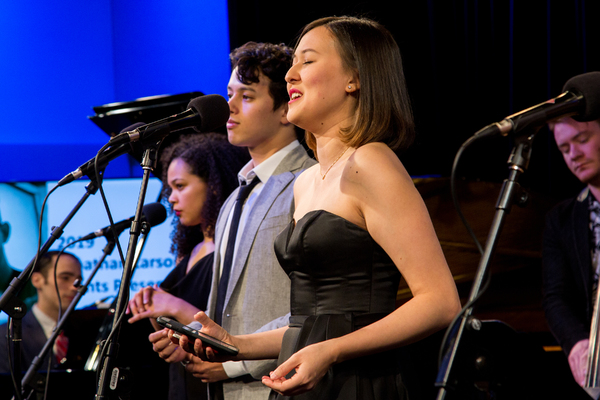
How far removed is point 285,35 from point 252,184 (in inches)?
120

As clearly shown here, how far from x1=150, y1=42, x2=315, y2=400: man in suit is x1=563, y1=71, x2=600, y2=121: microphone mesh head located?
1.17 m

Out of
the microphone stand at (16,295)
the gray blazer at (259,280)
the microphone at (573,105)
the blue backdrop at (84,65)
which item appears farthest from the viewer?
the blue backdrop at (84,65)

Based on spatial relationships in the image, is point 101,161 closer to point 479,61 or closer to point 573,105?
point 573,105

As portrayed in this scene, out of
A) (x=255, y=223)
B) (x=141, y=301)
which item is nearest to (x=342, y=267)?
(x=255, y=223)

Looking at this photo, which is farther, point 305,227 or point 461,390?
point 461,390

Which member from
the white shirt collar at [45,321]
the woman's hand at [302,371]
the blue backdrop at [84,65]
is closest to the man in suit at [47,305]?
the white shirt collar at [45,321]

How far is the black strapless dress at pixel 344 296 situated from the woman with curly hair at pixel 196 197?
1.64 metres

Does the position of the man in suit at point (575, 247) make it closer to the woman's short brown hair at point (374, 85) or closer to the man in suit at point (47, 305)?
the woman's short brown hair at point (374, 85)

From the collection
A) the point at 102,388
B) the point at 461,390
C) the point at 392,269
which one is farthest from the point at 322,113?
the point at 461,390

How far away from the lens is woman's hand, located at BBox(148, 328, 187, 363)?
6.97 feet

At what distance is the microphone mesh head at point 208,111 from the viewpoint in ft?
6.53

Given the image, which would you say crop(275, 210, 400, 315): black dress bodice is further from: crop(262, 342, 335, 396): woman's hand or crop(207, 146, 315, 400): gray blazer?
crop(207, 146, 315, 400): gray blazer

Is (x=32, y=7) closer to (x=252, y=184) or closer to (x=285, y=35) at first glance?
(x=285, y=35)

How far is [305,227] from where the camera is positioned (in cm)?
171
